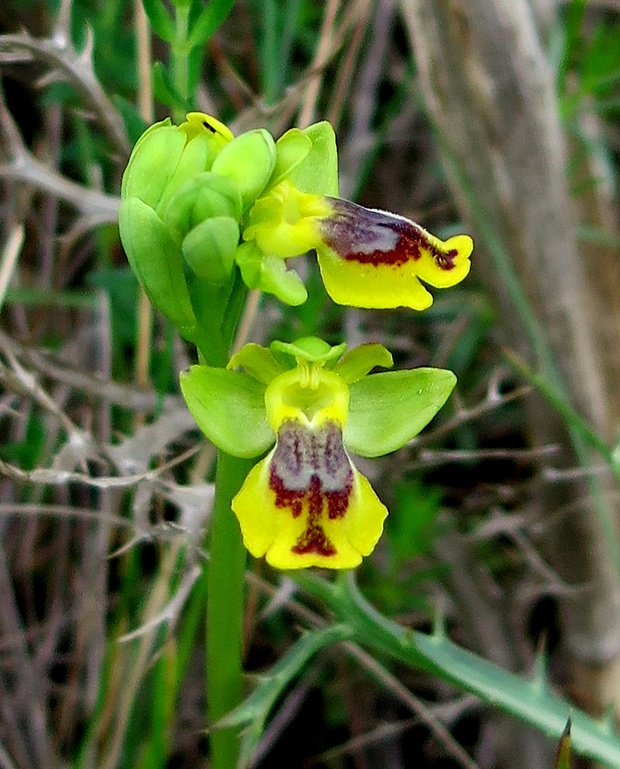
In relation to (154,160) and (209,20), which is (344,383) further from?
(209,20)

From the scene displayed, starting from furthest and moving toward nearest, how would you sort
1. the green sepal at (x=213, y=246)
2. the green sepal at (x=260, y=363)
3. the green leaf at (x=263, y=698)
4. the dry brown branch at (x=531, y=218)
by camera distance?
1. the dry brown branch at (x=531, y=218)
2. the green leaf at (x=263, y=698)
3. the green sepal at (x=260, y=363)
4. the green sepal at (x=213, y=246)

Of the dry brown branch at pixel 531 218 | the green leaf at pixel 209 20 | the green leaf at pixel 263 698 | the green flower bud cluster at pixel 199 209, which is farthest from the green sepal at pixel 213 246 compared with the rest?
the dry brown branch at pixel 531 218

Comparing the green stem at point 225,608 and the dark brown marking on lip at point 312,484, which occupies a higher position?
the dark brown marking on lip at point 312,484

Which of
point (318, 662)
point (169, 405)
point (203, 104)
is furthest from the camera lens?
point (318, 662)

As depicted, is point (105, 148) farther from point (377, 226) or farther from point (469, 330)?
point (377, 226)

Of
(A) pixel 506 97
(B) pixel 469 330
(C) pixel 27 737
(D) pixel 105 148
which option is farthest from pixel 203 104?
(C) pixel 27 737

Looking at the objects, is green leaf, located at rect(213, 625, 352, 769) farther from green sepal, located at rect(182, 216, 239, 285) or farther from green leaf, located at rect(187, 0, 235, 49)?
green leaf, located at rect(187, 0, 235, 49)

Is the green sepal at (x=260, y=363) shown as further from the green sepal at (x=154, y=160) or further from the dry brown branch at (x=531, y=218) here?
the dry brown branch at (x=531, y=218)

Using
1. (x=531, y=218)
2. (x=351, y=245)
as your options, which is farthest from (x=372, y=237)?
(x=531, y=218)
